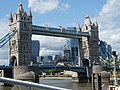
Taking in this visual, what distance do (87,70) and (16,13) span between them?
2192cm

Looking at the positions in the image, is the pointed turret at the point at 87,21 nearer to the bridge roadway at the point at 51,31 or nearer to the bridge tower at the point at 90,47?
the bridge tower at the point at 90,47

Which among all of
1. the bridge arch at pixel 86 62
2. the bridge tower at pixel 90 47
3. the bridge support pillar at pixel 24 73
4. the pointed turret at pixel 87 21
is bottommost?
the bridge support pillar at pixel 24 73

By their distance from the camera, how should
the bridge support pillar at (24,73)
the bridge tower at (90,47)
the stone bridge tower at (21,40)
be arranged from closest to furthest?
the bridge support pillar at (24,73)
the stone bridge tower at (21,40)
the bridge tower at (90,47)

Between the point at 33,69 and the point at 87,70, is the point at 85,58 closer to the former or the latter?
the point at 87,70

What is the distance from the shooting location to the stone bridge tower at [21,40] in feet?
218

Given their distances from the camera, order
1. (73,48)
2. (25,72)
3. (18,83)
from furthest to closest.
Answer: (73,48) → (25,72) → (18,83)

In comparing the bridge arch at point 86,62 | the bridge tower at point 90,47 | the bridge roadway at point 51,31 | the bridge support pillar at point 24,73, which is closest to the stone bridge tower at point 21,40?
the bridge roadway at point 51,31

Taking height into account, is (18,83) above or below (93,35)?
below

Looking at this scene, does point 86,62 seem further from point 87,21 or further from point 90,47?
point 87,21

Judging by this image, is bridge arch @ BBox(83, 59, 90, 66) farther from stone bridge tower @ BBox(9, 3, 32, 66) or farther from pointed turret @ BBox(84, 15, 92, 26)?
stone bridge tower @ BBox(9, 3, 32, 66)

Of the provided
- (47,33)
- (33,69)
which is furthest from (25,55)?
(33,69)

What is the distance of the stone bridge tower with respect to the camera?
66.4 metres

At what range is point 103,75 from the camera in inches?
2223

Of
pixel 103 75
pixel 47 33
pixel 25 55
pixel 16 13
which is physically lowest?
pixel 103 75
